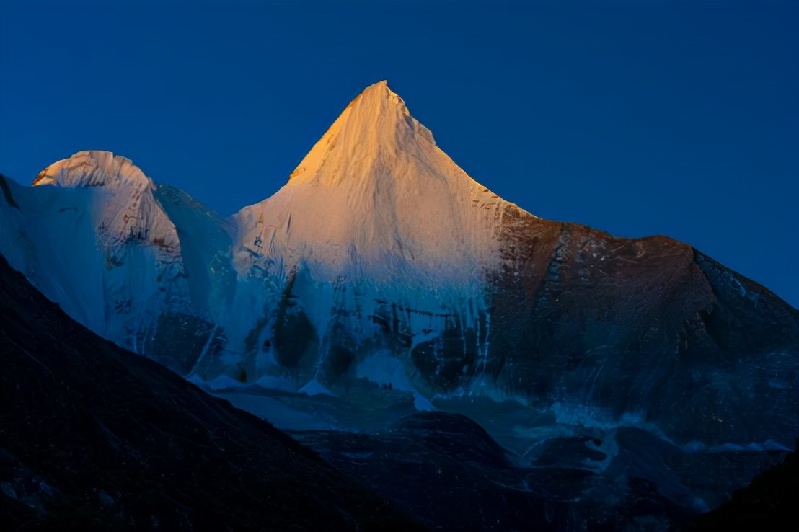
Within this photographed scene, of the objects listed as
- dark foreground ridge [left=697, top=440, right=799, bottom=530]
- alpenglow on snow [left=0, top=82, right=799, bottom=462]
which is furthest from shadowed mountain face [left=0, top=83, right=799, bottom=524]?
dark foreground ridge [left=697, top=440, right=799, bottom=530]

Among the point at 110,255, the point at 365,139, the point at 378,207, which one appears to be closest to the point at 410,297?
the point at 378,207

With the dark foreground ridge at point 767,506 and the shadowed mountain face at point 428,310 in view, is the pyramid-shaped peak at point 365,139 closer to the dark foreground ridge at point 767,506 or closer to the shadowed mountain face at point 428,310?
the shadowed mountain face at point 428,310

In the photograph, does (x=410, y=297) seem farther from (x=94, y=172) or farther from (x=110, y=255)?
(x=94, y=172)

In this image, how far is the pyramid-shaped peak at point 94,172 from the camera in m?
181

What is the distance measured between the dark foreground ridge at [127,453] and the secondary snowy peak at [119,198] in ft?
131

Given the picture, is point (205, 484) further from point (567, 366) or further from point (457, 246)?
point (457, 246)

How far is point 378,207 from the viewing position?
608ft

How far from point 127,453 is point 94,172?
74003 mm

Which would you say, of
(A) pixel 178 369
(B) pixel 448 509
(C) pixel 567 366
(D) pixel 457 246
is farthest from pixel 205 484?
(D) pixel 457 246

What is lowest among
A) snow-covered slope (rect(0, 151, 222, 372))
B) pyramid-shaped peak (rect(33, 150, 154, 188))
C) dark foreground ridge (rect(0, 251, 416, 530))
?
dark foreground ridge (rect(0, 251, 416, 530))

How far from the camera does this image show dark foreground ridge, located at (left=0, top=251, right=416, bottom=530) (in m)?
100

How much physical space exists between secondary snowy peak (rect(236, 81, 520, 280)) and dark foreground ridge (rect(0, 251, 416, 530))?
44.7 metres

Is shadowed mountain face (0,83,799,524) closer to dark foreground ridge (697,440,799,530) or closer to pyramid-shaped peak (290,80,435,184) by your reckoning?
pyramid-shaped peak (290,80,435,184)

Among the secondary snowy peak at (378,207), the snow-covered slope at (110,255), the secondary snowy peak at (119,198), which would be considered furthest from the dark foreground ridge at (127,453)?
the secondary snowy peak at (378,207)
